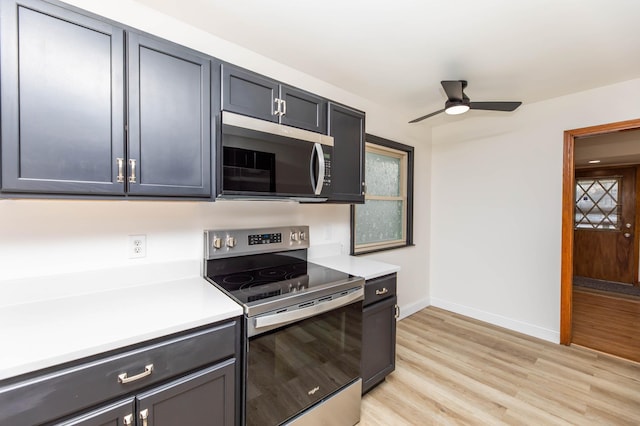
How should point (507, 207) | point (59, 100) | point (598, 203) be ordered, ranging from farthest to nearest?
point (598, 203) < point (507, 207) < point (59, 100)

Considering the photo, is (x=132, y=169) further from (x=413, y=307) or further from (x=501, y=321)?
(x=501, y=321)

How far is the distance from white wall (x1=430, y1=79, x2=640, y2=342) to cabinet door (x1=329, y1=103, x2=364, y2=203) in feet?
6.23

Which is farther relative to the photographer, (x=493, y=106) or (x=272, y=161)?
(x=493, y=106)

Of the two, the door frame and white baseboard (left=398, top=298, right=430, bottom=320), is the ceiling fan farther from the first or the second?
white baseboard (left=398, top=298, right=430, bottom=320)

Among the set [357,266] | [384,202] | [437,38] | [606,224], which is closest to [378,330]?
[357,266]

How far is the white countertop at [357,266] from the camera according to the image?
194cm

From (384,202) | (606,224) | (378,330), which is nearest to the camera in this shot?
(378,330)

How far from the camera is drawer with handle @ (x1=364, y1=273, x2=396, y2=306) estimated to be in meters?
1.90

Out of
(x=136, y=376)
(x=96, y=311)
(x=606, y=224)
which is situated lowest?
(x=136, y=376)

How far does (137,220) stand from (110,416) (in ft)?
3.06

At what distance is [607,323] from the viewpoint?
10.4ft

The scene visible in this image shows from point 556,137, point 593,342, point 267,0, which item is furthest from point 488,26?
point 593,342

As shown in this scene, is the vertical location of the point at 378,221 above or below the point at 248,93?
below

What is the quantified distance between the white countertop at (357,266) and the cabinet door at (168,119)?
109cm
